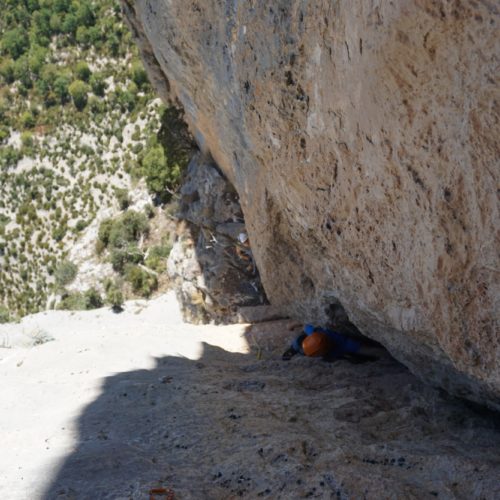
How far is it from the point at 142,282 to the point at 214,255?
1394cm

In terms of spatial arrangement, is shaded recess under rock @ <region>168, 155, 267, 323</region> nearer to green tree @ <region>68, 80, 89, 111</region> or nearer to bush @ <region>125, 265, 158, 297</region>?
bush @ <region>125, 265, 158, 297</region>

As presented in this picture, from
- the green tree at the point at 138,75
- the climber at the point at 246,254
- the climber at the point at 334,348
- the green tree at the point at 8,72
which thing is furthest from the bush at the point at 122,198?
the climber at the point at 334,348

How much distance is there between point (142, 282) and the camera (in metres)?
28.9

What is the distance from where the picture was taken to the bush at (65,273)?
32.3 meters

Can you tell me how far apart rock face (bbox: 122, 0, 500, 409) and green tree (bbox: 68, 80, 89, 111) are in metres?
37.5

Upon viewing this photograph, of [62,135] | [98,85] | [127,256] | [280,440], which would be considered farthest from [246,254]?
[98,85]

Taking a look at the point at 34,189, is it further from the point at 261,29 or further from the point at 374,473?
the point at 374,473

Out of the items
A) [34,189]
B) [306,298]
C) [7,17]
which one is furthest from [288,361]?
[7,17]

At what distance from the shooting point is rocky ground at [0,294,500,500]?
3758mm

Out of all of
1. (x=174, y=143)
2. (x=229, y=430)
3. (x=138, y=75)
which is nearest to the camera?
(x=229, y=430)

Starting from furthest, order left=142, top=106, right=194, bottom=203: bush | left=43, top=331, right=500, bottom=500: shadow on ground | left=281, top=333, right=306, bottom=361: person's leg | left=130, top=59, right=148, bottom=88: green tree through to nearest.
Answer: left=130, top=59, right=148, bottom=88: green tree, left=142, top=106, right=194, bottom=203: bush, left=281, top=333, right=306, bottom=361: person's leg, left=43, top=331, right=500, bottom=500: shadow on ground

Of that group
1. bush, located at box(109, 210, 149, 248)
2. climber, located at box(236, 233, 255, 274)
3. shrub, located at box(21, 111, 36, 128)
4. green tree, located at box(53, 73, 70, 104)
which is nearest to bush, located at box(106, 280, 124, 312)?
bush, located at box(109, 210, 149, 248)

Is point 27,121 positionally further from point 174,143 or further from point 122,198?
point 174,143

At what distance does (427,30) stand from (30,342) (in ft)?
31.6
